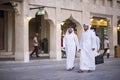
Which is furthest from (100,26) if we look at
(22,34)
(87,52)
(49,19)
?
(87,52)

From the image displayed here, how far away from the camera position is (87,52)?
17.7 meters

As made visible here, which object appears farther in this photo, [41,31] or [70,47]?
[41,31]

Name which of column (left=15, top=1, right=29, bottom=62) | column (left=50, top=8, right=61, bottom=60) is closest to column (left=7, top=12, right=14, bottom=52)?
column (left=50, top=8, right=61, bottom=60)

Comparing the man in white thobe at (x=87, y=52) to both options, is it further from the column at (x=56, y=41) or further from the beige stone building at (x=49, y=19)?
the column at (x=56, y=41)

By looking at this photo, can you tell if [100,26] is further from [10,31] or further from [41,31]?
[10,31]

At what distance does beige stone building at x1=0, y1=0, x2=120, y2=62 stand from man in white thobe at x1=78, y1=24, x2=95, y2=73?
7.82 meters

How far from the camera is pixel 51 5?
27.6 m

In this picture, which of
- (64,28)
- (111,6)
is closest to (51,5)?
(64,28)

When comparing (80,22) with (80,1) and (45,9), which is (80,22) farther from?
(45,9)

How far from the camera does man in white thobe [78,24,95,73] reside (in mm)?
17438

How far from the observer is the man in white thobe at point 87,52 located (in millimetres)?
17438

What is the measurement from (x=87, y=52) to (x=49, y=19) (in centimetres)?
1047

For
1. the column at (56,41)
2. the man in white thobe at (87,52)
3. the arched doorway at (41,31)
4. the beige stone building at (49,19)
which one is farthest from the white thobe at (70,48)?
the arched doorway at (41,31)

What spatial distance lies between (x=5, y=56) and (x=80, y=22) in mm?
6912
